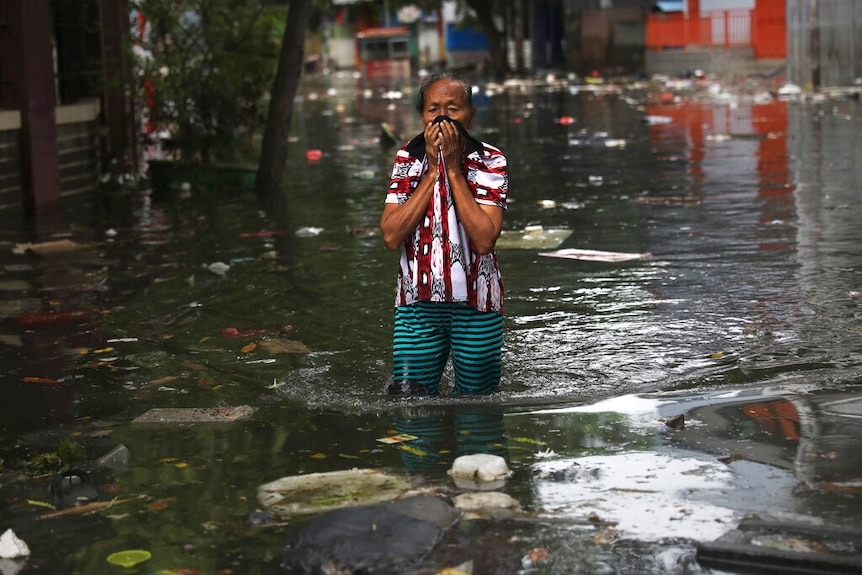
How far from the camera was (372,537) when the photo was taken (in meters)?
3.42

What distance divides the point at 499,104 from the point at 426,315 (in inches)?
915

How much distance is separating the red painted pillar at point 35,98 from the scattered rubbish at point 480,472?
27.9 feet

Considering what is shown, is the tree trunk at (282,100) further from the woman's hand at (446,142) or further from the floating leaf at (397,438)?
the floating leaf at (397,438)

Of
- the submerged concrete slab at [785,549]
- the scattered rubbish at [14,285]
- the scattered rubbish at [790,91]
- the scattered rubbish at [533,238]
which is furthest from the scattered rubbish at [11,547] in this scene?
the scattered rubbish at [790,91]

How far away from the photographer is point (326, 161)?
16.3m

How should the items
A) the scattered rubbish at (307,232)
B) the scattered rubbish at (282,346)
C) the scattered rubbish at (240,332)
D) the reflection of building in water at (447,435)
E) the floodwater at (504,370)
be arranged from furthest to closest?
the scattered rubbish at (307,232) < the scattered rubbish at (240,332) < the scattered rubbish at (282,346) < the reflection of building in water at (447,435) < the floodwater at (504,370)

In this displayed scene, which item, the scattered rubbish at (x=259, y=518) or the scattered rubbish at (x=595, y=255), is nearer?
the scattered rubbish at (x=259, y=518)

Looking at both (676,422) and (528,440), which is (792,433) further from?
(528,440)

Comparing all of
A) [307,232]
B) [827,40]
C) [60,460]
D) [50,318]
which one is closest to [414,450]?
[60,460]

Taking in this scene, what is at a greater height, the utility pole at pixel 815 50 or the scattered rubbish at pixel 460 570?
the utility pole at pixel 815 50

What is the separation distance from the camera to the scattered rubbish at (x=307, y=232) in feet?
32.7

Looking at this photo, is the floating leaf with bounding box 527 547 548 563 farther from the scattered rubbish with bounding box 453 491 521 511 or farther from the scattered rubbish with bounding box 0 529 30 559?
the scattered rubbish with bounding box 0 529 30 559

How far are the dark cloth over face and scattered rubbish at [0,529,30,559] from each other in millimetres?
1931

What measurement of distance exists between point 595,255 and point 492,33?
113 ft
